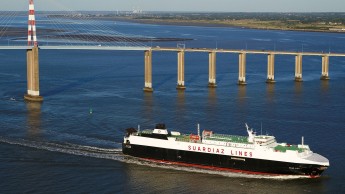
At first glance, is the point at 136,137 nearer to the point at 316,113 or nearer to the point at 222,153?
the point at 222,153

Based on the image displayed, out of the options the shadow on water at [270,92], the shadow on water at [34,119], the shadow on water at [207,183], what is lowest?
the shadow on water at [207,183]

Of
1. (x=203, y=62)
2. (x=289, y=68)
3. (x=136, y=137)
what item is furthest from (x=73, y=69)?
(x=136, y=137)

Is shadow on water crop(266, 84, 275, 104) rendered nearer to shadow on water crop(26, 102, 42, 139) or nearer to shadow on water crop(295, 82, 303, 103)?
shadow on water crop(295, 82, 303, 103)

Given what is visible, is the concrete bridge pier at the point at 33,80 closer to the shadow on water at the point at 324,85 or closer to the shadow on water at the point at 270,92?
the shadow on water at the point at 270,92

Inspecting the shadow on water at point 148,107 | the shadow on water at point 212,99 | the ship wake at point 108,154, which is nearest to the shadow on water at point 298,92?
the shadow on water at point 212,99

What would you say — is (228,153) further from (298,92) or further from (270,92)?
(298,92)

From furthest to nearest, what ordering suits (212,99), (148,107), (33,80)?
(33,80), (212,99), (148,107)

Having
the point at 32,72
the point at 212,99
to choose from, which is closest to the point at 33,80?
the point at 32,72

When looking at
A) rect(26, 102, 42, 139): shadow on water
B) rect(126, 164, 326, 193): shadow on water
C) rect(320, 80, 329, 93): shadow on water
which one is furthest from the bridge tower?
rect(320, 80, 329, 93): shadow on water
